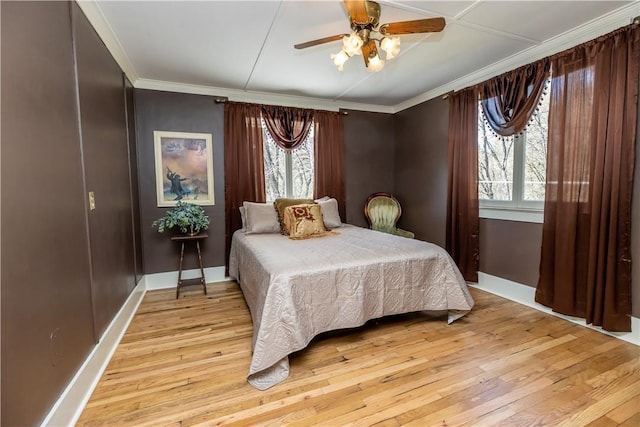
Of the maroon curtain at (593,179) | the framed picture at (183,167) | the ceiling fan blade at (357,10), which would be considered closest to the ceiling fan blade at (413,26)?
the ceiling fan blade at (357,10)

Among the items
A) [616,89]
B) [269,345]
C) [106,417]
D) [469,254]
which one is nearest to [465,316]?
[469,254]

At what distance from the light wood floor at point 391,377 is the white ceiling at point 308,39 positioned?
237 cm

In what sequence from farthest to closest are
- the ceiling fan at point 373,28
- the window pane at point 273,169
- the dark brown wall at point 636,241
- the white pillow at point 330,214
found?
the window pane at point 273,169
the white pillow at point 330,214
the dark brown wall at point 636,241
the ceiling fan at point 373,28

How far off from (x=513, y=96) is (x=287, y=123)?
2.54 meters

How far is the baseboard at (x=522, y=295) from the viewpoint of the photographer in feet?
7.02

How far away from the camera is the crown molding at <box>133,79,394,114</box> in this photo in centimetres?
340

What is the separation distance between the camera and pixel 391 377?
1815 mm

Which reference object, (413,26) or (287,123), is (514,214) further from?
(287,123)

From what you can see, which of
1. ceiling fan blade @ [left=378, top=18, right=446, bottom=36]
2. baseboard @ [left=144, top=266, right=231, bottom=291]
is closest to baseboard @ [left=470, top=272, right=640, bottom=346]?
ceiling fan blade @ [left=378, top=18, right=446, bottom=36]

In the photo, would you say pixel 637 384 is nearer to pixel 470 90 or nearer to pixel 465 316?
pixel 465 316

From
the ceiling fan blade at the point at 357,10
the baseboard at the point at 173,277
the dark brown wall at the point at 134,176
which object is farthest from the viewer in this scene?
the baseboard at the point at 173,277

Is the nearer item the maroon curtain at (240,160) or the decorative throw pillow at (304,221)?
the decorative throw pillow at (304,221)

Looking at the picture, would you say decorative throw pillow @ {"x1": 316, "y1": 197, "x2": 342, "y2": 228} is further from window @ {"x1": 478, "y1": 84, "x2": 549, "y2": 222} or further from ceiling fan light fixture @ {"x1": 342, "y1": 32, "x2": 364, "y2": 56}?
ceiling fan light fixture @ {"x1": 342, "y1": 32, "x2": 364, "y2": 56}

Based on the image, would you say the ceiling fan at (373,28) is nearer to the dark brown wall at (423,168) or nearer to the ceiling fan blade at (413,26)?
the ceiling fan blade at (413,26)
